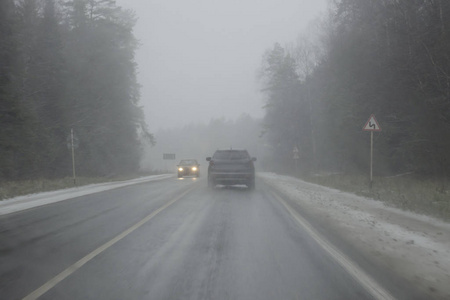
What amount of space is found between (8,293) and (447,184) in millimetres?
14751

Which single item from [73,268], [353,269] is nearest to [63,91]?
[73,268]

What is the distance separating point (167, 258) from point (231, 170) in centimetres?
1110

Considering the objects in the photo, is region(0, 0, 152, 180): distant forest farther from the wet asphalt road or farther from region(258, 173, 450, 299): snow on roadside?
region(258, 173, 450, 299): snow on roadside

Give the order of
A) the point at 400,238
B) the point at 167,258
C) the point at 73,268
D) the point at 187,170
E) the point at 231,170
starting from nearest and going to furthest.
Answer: the point at 73,268
the point at 167,258
the point at 400,238
the point at 231,170
the point at 187,170

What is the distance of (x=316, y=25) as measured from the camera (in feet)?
138

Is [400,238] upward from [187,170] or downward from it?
downward

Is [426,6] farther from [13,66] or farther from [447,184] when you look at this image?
[13,66]

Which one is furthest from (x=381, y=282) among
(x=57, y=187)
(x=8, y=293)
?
(x=57, y=187)

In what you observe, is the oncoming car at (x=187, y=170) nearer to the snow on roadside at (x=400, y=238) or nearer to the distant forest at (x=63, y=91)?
the distant forest at (x=63, y=91)

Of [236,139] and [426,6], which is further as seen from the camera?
[236,139]

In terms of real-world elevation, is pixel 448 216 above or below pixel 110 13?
below

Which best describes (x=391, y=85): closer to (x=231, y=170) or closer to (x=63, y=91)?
(x=231, y=170)

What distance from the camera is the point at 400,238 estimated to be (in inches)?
251

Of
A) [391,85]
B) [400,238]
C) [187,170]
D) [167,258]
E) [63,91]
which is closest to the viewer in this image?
[167,258]
